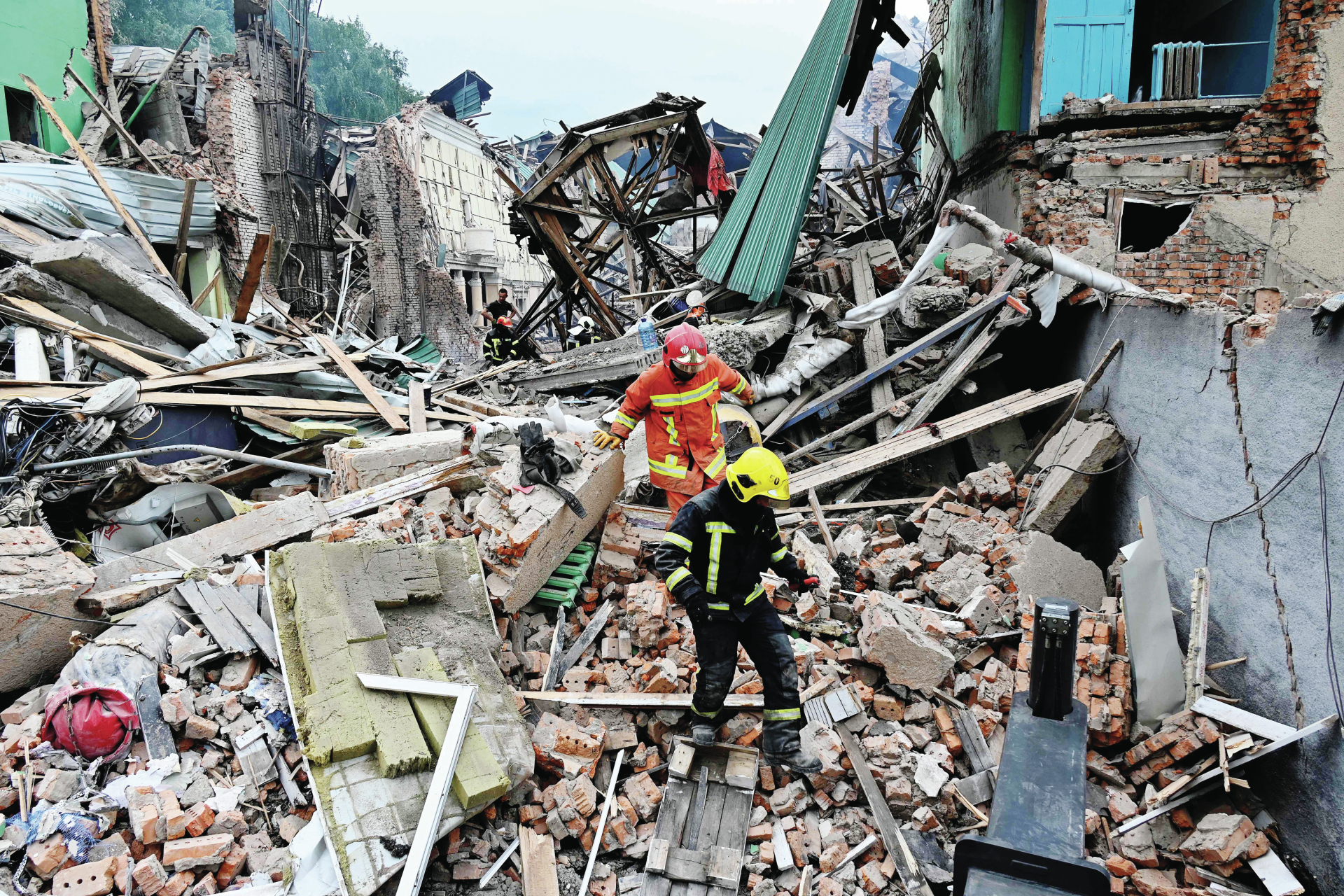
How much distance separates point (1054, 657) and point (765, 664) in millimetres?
1832

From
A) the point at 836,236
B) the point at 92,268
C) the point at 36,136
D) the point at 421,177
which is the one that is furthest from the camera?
the point at 421,177

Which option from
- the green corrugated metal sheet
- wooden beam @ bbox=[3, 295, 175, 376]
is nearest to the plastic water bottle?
the green corrugated metal sheet

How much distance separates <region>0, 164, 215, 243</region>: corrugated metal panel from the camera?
9.48m

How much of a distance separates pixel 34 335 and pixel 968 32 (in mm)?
12530

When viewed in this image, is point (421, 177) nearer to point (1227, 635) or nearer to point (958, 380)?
point (958, 380)

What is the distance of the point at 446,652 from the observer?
409 cm

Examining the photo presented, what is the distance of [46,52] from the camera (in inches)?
526

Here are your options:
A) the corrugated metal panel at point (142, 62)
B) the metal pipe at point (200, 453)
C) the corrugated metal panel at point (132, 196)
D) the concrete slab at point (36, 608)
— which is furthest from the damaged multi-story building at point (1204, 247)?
the corrugated metal panel at point (142, 62)

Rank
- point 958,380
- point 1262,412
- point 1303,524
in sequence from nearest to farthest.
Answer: point 1303,524 → point 1262,412 → point 958,380

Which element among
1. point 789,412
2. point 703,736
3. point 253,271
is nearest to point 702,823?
point 703,736

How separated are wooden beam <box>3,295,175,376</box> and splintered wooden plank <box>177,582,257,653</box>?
13.6ft

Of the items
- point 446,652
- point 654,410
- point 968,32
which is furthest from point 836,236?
point 446,652

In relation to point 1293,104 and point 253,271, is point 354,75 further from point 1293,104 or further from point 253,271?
point 1293,104

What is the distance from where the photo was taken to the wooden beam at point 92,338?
286 inches
